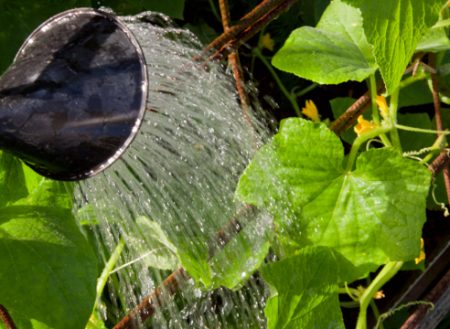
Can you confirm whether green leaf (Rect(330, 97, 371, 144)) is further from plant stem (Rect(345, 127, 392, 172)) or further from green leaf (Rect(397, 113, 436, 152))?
plant stem (Rect(345, 127, 392, 172))

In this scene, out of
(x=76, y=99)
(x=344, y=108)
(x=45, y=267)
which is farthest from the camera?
(x=344, y=108)

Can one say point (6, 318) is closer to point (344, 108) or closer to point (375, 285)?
point (375, 285)

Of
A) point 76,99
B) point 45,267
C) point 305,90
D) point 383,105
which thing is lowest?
point 305,90

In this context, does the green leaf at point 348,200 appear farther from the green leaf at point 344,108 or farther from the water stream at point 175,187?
the green leaf at point 344,108

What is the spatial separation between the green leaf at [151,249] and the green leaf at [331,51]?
0.25 metres

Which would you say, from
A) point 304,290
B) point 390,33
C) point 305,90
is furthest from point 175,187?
point 305,90

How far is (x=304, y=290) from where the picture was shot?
99 centimetres

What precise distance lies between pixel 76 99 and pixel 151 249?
0.42 m

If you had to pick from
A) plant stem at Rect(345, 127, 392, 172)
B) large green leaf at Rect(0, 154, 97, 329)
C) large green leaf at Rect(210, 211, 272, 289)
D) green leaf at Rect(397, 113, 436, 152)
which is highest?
large green leaf at Rect(0, 154, 97, 329)

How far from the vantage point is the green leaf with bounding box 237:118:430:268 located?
100cm

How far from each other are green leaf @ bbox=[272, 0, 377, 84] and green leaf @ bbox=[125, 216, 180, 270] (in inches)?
10.0

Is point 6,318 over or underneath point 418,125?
over

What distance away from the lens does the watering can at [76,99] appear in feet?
2.30

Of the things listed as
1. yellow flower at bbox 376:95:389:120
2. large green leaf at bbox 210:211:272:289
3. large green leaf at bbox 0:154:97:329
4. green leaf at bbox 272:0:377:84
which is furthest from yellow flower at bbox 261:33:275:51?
large green leaf at bbox 0:154:97:329
